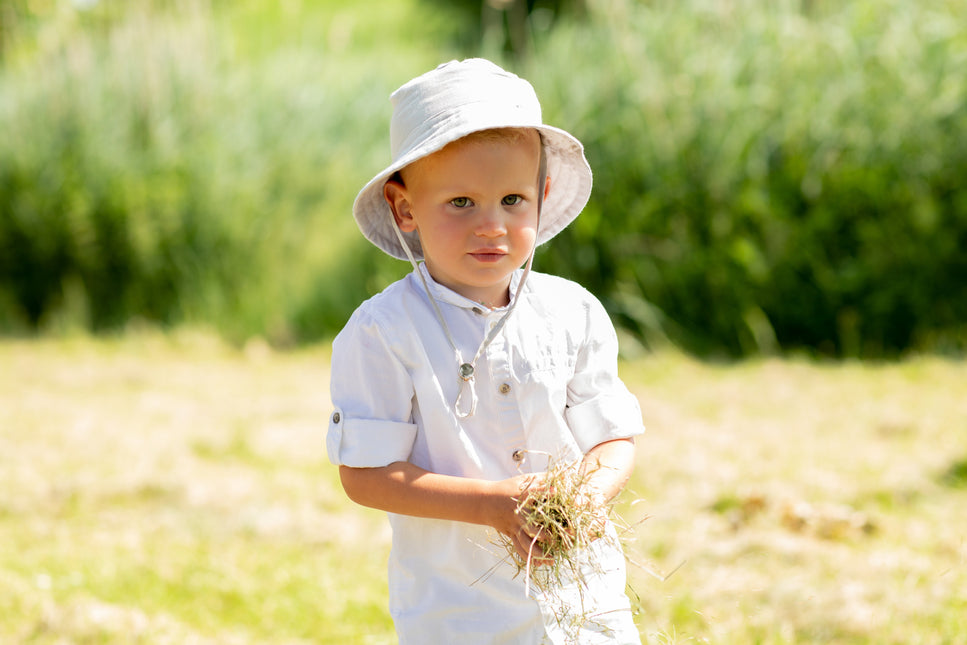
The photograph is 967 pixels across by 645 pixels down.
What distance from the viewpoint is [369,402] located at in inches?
75.2

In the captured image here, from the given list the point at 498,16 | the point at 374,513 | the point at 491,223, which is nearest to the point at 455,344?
the point at 491,223

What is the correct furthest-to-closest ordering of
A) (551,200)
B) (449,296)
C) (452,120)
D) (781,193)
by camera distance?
(781,193)
(551,200)
(449,296)
(452,120)

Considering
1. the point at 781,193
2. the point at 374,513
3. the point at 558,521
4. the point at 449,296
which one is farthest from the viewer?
the point at 781,193

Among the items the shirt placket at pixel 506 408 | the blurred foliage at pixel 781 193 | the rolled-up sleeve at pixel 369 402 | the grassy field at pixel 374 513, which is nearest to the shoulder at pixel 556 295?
the shirt placket at pixel 506 408

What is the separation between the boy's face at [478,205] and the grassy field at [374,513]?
98 cm

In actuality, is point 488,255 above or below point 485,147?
below

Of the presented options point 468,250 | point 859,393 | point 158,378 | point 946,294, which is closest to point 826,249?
point 946,294

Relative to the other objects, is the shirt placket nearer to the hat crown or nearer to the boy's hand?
the boy's hand

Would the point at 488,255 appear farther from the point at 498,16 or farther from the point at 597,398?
the point at 498,16

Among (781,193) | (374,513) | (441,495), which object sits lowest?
(374,513)

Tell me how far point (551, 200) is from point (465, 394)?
0.53m

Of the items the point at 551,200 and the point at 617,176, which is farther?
the point at 617,176

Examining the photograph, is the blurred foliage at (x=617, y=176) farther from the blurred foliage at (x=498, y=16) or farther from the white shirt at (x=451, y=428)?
the blurred foliage at (x=498, y=16)

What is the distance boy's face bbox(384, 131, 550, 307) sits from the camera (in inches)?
74.6
